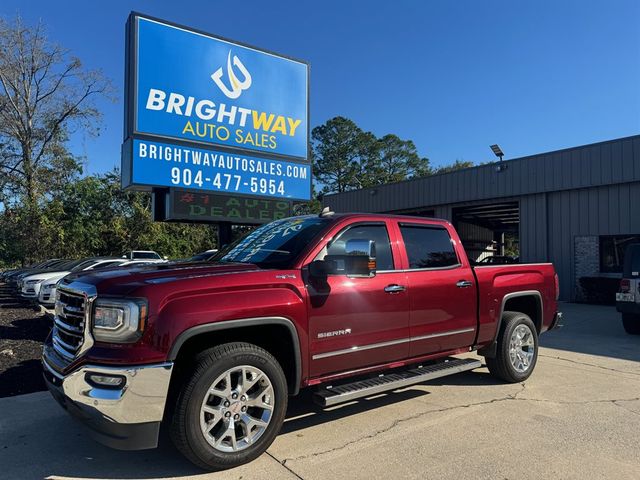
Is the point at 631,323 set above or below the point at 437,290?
below

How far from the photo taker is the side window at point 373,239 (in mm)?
4588

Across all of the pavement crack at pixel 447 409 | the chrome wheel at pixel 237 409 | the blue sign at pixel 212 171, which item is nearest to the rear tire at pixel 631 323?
the pavement crack at pixel 447 409

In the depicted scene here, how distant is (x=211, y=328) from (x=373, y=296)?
5.32ft

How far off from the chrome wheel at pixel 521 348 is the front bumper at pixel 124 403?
436 cm

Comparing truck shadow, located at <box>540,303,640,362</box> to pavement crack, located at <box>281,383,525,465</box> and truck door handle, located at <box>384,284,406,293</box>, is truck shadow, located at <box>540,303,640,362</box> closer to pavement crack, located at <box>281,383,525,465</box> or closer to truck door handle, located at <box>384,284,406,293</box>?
pavement crack, located at <box>281,383,525,465</box>

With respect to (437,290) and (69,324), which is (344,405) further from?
(69,324)

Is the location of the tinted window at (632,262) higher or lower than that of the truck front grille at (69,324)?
higher

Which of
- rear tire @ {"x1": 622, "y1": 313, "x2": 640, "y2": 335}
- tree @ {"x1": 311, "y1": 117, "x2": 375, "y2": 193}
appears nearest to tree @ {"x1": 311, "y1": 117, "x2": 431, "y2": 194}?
tree @ {"x1": 311, "y1": 117, "x2": 375, "y2": 193}

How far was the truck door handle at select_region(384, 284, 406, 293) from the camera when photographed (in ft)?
15.3

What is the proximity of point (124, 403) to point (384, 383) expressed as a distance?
2299 millimetres

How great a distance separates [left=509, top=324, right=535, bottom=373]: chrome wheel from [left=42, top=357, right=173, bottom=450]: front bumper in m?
4.36

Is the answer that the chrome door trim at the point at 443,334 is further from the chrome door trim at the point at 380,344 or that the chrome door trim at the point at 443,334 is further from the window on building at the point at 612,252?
the window on building at the point at 612,252

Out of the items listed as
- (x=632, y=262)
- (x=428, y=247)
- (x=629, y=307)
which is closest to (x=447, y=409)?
(x=428, y=247)

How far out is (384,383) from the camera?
453cm
